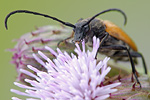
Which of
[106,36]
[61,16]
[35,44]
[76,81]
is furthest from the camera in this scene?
[61,16]

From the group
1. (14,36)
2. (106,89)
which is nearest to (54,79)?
(106,89)

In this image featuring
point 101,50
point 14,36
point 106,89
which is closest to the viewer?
point 106,89

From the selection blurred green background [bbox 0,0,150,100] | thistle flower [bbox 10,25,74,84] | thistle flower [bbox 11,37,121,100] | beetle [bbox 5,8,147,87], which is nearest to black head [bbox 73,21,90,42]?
beetle [bbox 5,8,147,87]

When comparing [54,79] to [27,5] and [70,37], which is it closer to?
[70,37]

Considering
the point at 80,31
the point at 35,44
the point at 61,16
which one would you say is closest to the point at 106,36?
the point at 80,31

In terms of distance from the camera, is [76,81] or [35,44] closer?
[76,81]

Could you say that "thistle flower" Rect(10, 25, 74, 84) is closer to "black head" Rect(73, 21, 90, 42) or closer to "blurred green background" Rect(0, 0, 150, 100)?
"black head" Rect(73, 21, 90, 42)

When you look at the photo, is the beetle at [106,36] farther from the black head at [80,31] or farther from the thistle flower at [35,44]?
the thistle flower at [35,44]

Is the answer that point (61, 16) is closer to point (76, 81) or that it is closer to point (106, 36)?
point (106, 36)
